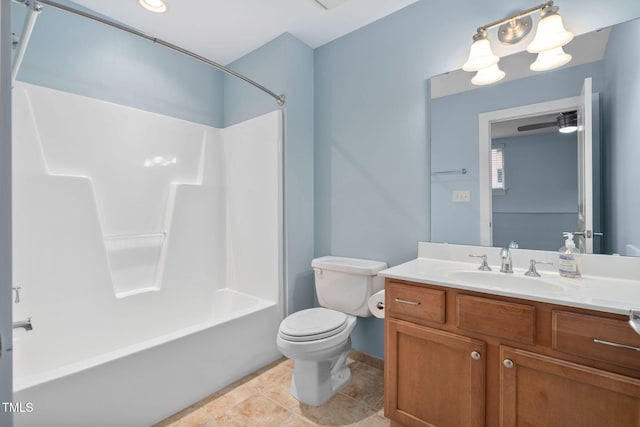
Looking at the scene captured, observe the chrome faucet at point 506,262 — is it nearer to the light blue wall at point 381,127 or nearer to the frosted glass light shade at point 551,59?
the light blue wall at point 381,127

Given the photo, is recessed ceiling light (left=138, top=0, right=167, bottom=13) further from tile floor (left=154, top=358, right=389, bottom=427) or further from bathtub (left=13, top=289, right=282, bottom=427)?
tile floor (left=154, top=358, right=389, bottom=427)

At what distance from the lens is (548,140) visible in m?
1.55

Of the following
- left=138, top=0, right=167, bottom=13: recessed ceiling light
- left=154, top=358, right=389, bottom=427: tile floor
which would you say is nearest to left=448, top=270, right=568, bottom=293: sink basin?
left=154, top=358, right=389, bottom=427: tile floor

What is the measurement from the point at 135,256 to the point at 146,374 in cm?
98

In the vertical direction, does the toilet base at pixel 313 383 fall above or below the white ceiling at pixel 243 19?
below

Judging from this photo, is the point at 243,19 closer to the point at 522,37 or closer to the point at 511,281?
the point at 522,37

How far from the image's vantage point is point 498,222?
5.53 feet

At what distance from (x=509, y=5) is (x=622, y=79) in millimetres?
659

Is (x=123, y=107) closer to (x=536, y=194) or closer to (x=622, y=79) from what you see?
(x=536, y=194)

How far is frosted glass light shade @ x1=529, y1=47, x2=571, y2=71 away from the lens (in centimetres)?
148

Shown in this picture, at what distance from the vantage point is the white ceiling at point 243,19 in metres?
1.99

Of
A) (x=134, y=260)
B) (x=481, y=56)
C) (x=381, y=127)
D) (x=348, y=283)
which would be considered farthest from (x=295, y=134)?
(x=134, y=260)

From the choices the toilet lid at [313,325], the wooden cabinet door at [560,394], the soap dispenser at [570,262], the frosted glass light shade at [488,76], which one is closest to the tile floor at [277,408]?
the toilet lid at [313,325]

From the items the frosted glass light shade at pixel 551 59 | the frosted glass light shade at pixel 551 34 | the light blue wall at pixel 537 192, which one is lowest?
the light blue wall at pixel 537 192
